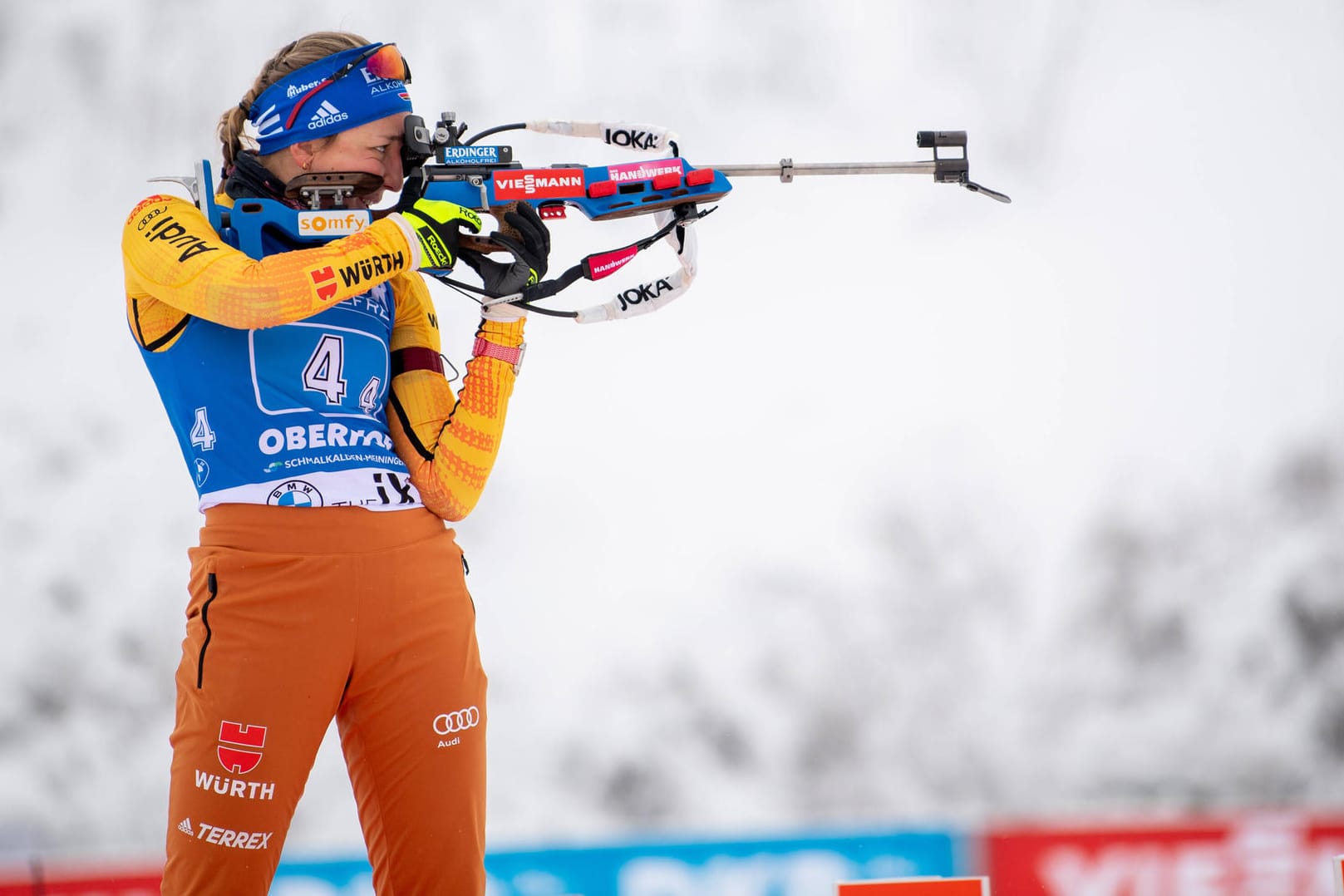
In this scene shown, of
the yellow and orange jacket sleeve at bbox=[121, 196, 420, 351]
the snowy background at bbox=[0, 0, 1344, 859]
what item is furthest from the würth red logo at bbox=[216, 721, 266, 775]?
the snowy background at bbox=[0, 0, 1344, 859]

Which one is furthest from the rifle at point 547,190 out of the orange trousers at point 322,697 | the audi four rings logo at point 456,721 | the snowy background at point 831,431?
the snowy background at point 831,431

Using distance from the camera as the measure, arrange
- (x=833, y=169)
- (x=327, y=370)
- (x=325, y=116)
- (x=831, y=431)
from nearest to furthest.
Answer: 1. (x=327, y=370)
2. (x=325, y=116)
3. (x=833, y=169)
4. (x=831, y=431)

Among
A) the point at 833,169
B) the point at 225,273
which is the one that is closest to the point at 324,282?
the point at 225,273

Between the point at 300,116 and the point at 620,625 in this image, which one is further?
the point at 620,625

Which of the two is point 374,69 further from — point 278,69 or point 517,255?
point 517,255

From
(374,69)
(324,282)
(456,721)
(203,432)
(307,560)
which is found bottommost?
(456,721)

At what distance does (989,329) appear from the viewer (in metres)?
2.88

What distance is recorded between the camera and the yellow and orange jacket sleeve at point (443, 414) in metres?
1.31

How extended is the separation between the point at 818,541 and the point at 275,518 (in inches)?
69.3

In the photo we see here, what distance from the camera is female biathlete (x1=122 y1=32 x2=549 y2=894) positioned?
1131mm

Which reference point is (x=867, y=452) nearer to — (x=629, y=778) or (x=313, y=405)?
(x=629, y=778)

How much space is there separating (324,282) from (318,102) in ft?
0.88

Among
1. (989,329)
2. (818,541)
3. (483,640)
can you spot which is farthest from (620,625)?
(989,329)

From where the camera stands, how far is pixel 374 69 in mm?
1384
